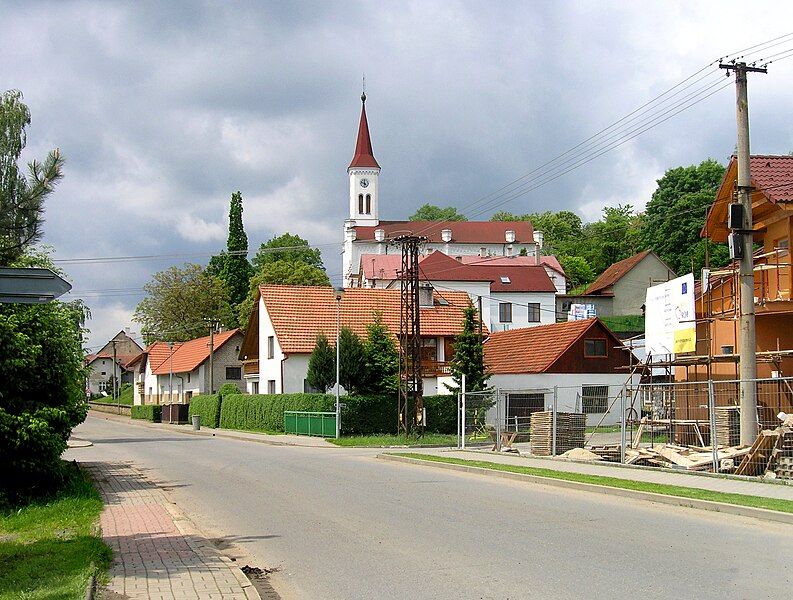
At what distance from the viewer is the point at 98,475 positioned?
21.6 metres

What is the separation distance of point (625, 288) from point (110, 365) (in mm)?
92639

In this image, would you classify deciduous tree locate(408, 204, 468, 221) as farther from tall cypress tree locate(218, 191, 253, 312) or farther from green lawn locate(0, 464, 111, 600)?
green lawn locate(0, 464, 111, 600)

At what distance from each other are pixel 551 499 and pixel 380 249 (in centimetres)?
11052

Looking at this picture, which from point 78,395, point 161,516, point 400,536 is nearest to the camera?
point 400,536

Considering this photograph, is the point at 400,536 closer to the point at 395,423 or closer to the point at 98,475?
the point at 98,475

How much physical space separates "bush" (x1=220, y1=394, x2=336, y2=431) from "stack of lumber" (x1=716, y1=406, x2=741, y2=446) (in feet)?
68.7

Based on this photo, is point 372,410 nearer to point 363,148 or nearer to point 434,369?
point 434,369

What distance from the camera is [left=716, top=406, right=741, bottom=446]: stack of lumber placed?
22781 millimetres

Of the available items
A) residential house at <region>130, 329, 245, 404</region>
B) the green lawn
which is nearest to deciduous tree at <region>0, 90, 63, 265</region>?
the green lawn

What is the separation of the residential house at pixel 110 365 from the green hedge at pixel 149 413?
137 feet

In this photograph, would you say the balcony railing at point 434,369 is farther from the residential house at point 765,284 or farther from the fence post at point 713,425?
the fence post at point 713,425

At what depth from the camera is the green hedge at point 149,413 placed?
71312 millimetres

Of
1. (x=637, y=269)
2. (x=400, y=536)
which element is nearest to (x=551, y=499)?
(x=400, y=536)

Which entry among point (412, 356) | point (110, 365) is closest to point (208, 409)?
point (412, 356)
